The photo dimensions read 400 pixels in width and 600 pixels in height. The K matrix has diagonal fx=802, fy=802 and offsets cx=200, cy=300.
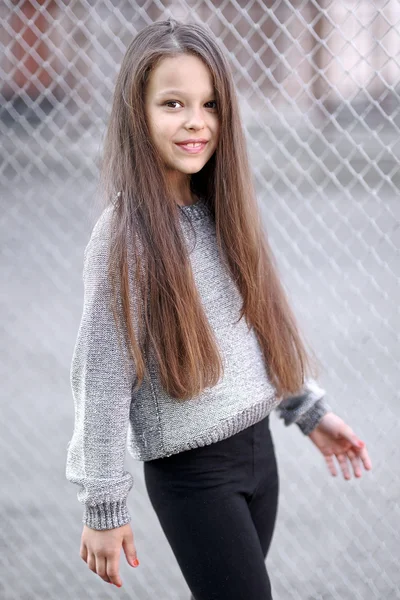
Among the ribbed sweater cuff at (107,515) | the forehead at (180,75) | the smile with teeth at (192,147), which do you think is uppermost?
the forehead at (180,75)

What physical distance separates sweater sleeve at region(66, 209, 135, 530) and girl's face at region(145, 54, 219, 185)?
21 cm

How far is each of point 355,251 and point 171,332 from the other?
16.6ft

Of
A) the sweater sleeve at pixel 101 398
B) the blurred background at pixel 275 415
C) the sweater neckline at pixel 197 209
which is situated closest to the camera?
the sweater sleeve at pixel 101 398

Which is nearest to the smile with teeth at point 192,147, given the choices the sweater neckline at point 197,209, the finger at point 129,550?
the sweater neckline at point 197,209

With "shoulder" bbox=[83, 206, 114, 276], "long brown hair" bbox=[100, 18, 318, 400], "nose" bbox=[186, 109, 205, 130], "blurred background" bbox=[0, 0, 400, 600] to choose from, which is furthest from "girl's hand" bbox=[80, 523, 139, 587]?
"nose" bbox=[186, 109, 205, 130]

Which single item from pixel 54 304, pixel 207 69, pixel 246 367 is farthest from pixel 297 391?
pixel 54 304

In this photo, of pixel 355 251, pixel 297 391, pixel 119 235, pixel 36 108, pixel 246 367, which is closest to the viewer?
pixel 119 235

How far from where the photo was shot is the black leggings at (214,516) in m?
1.56

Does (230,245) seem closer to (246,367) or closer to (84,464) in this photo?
(246,367)

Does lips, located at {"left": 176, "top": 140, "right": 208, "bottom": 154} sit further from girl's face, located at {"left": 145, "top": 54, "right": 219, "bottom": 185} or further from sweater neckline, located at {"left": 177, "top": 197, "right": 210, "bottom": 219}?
sweater neckline, located at {"left": 177, "top": 197, "right": 210, "bottom": 219}

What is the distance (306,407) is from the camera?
1870mm

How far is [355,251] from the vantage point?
21.0ft

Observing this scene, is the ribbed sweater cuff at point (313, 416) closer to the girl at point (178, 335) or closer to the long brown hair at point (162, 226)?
the girl at point (178, 335)

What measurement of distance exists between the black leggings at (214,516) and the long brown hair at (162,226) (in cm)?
16
